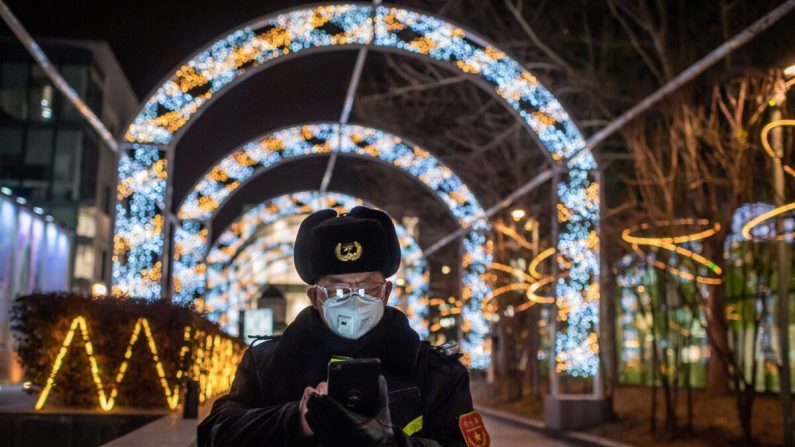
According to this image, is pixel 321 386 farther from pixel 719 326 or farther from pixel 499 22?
pixel 499 22

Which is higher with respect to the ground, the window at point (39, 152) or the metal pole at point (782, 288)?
the window at point (39, 152)

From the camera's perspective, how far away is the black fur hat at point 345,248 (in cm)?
359

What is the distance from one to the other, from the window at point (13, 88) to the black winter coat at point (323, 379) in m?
52.3

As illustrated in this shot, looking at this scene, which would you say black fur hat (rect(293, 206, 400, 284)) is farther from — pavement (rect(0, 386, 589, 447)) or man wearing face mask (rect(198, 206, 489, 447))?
pavement (rect(0, 386, 589, 447))

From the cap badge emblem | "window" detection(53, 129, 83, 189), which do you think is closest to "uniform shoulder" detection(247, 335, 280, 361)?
the cap badge emblem

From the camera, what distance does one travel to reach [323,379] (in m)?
3.43

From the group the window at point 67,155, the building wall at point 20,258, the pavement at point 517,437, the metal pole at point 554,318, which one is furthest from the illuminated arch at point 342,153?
the window at point 67,155

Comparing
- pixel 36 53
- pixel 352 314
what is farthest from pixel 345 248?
pixel 36 53

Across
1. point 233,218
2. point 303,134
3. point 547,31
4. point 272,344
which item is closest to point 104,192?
point 233,218

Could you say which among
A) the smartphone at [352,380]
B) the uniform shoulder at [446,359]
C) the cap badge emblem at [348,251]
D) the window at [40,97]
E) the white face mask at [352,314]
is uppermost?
the window at [40,97]

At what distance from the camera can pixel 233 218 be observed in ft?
184

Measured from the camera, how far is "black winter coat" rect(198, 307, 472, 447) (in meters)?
3.37

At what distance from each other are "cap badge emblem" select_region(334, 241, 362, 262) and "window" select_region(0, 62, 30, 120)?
5236 cm

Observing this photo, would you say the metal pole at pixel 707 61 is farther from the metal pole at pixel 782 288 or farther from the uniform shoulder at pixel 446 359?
the uniform shoulder at pixel 446 359
